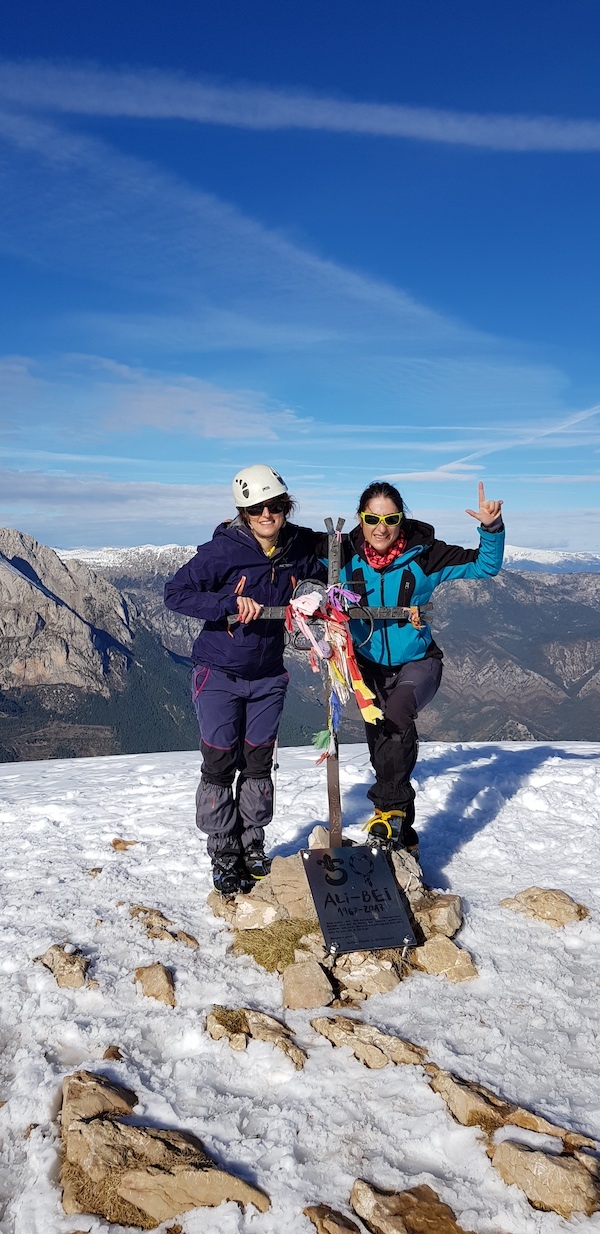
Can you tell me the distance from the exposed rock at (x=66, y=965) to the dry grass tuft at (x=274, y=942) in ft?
3.94

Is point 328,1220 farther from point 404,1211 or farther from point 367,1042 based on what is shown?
point 367,1042

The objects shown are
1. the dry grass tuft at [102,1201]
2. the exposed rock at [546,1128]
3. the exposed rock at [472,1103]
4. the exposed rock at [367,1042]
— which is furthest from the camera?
the exposed rock at [367,1042]

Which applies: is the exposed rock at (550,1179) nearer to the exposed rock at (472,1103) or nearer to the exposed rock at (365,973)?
the exposed rock at (472,1103)

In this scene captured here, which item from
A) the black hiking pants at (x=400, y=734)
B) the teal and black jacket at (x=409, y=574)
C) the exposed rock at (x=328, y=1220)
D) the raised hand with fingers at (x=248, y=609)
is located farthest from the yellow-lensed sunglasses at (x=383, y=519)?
the exposed rock at (x=328, y=1220)

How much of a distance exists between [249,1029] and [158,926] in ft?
5.39

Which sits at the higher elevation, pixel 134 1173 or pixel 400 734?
pixel 400 734

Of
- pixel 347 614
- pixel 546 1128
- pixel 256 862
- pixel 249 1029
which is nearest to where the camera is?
pixel 546 1128

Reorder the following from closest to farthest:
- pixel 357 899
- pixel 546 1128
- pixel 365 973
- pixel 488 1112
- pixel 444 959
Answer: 1. pixel 546 1128
2. pixel 488 1112
3. pixel 365 973
4. pixel 444 959
5. pixel 357 899

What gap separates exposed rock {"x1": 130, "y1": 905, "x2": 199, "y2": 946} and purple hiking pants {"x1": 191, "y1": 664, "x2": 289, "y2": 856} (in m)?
0.80

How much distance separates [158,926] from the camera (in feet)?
20.4

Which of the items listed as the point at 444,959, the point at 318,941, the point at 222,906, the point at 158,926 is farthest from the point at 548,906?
the point at 158,926

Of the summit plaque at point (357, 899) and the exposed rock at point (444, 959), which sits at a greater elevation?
Result: the summit plaque at point (357, 899)

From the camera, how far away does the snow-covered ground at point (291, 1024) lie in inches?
146

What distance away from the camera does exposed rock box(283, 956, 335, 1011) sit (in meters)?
5.16
